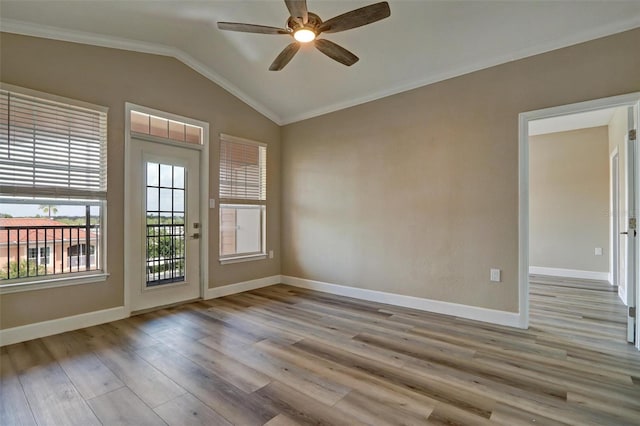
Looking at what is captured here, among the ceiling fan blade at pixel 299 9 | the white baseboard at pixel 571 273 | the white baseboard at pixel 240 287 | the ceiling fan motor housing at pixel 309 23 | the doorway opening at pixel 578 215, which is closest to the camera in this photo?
the ceiling fan blade at pixel 299 9

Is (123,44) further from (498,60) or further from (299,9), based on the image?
(498,60)

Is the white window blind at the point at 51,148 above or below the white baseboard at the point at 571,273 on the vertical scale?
above

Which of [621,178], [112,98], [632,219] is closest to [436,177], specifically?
[632,219]

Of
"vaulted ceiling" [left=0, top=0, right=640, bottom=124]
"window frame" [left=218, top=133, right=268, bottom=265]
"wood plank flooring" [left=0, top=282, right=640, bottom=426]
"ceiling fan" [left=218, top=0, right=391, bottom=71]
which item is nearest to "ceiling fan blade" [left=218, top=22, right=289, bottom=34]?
"ceiling fan" [left=218, top=0, right=391, bottom=71]

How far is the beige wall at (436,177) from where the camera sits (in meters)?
3.15

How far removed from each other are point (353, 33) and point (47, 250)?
153 inches

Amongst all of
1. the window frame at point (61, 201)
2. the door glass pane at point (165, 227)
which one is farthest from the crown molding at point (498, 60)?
the window frame at point (61, 201)

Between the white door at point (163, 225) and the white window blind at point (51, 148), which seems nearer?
the white window blind at point (51, 148)

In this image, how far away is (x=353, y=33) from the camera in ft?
10.9

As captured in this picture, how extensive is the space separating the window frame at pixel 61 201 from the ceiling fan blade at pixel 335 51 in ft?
8.23

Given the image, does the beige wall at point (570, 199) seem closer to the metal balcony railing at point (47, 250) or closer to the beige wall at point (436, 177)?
the beige wall at point (436, 177)

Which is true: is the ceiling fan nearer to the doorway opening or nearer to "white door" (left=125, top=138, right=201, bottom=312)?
"white door" (left=125, top=138, right=201, bottom=312)

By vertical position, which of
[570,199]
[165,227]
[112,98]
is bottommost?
[165,227]

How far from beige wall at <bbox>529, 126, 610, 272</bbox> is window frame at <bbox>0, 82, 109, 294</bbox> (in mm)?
7344
